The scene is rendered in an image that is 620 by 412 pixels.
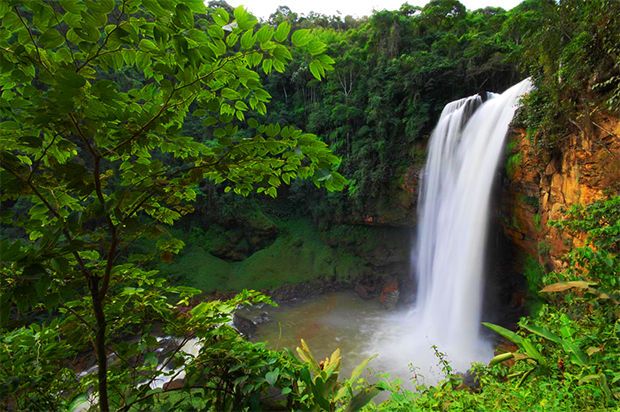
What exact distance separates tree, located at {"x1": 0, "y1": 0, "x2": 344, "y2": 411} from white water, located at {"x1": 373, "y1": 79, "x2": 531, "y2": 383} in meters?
7.98

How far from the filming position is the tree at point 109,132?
0.81 meters

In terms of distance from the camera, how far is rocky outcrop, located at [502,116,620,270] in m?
4.85

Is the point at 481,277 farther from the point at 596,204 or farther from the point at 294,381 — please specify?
the point at 294,381

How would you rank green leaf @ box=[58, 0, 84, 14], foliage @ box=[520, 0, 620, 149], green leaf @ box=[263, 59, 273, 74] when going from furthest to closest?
foliage @ box=[520, 0, 620, 149] → green leaf @ box=[263, 59, 273, 74] → green leaf @ box=[58, 0, 84, 14]

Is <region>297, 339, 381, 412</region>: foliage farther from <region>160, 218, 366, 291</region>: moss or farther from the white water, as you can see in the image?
<region>160, 218, 366, 291</region>: moss

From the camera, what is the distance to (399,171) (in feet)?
41.2

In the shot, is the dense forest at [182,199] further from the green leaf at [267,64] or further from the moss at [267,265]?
the moss at [267,265]

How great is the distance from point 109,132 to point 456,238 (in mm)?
9956

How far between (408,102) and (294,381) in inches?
483

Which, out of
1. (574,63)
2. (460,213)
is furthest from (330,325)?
(574,63)

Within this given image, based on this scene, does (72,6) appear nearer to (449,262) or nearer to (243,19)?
(243,19)

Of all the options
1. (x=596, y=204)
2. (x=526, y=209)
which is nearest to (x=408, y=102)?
(x=526, y=209)

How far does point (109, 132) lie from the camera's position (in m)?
1.06

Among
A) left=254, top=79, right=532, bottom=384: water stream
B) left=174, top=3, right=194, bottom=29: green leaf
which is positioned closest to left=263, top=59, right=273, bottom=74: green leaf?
left=174, top=3, right=194, bottom=29: green leaf
